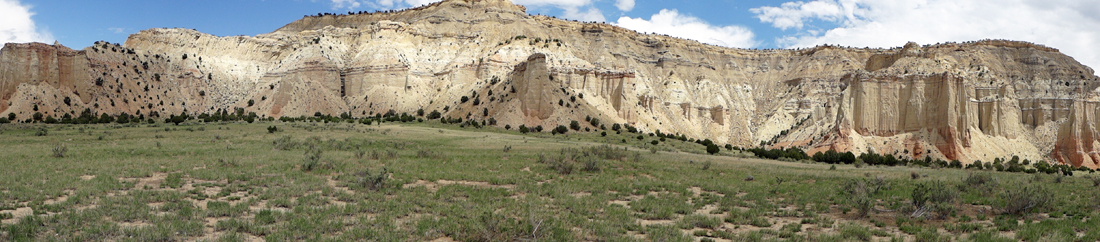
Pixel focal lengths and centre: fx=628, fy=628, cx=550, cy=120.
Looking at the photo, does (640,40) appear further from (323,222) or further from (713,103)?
(323,222)

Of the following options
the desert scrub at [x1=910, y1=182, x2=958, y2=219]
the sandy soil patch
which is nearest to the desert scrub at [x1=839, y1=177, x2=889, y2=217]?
the desert scrub at [x1=910, y1=182, x2=958, y2=219]

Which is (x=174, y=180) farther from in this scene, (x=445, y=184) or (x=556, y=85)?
(x=556, y=85)

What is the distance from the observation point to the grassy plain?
1159 cm

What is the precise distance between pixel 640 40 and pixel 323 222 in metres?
101

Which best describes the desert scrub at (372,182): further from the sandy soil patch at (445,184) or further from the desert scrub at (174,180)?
the desert scrub at (174,180)

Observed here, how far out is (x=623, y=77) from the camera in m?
81.2

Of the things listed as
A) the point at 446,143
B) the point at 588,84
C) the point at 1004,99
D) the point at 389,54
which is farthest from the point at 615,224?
the point at 1004,99

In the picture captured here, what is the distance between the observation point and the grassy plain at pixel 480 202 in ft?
38.0

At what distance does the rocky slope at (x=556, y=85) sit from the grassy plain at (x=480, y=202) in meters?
38.2

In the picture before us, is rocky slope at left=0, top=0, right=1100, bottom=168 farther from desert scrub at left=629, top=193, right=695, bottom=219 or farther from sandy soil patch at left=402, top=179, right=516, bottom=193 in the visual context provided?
desert scrub at left=629, top=193, right=695, bottom=219

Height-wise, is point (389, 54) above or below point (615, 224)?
above

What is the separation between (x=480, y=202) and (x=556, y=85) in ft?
173

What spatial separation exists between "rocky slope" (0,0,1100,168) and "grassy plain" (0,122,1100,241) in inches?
1504

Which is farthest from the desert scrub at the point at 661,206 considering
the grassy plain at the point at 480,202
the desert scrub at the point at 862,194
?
the desert scrub at the point at 862,194
